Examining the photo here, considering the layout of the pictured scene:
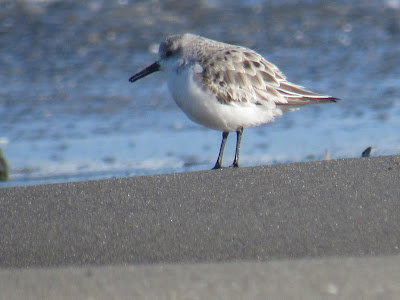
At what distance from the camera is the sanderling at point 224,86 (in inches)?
170

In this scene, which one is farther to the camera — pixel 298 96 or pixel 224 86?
pixel 298 96

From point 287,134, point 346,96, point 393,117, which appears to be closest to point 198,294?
point 287,134

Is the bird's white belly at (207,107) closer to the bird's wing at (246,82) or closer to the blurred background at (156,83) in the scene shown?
the bird's wing at (246,82)

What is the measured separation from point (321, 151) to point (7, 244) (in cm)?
312

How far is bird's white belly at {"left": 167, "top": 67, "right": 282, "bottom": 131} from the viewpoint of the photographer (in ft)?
14.1

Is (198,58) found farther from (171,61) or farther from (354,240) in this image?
(354,240)

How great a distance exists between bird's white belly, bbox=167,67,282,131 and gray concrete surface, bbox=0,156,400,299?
0.56 meters

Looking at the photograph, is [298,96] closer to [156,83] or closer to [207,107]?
[207,107]

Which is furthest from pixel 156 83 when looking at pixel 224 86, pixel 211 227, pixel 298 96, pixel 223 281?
pixel 223 281

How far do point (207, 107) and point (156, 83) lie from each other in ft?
13.4

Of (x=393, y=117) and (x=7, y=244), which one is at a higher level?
(x=7, y=244)

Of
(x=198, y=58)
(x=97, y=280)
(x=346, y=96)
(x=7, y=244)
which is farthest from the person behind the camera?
(x=346, y=96)

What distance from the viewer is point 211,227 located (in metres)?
3.19

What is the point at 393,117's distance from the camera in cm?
659
